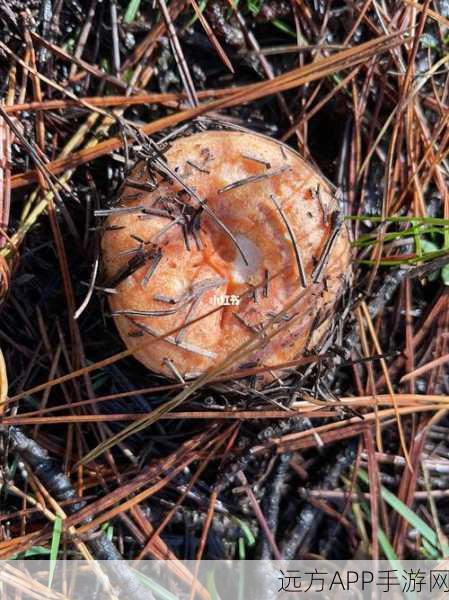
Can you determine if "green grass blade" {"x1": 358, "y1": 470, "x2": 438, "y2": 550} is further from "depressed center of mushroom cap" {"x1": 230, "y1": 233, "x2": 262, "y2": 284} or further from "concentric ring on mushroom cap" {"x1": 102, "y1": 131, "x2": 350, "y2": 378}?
"depressed center of mushroom cap" {"x1": 230, "y1": 233, "x2": 262, "y2": 284}

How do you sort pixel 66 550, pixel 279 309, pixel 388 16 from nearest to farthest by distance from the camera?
pixel 279 309 < pixel 66 550 < pixel 388 16

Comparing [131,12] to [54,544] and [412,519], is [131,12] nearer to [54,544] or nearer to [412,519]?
[54,544]

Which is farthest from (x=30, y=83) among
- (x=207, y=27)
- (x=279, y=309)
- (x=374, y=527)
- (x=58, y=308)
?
(x=374, y=527)

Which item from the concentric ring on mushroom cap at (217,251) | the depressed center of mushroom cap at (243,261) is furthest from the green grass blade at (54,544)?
the depressed center of mushroom cap at (243,261)

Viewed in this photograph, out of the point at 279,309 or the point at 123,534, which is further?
the point at 123,534

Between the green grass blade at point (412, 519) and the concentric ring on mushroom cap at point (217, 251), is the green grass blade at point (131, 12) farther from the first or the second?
the green grass blade at point (412, 519)

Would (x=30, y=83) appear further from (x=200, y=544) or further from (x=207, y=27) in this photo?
(x=200, y=544)

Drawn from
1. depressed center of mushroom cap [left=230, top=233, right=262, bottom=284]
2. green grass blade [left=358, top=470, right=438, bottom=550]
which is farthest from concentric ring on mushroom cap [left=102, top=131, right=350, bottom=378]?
green grass blade [left=358, top=470, right=438, bottom=550]

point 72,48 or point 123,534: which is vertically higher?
point 72,48

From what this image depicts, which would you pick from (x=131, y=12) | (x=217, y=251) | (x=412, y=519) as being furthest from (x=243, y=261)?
(x=412, y=519)
